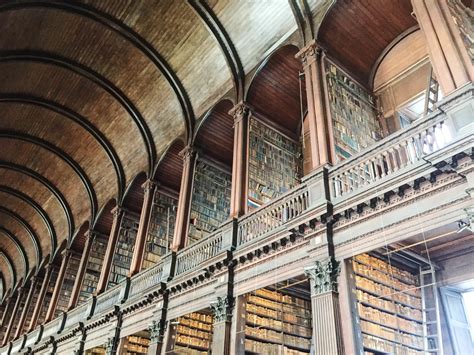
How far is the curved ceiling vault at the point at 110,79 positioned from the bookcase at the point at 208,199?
3.47 feet

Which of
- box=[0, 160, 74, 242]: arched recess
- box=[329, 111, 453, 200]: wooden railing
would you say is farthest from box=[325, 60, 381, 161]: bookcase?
box=[0, 160, 74, 242]: arched recess

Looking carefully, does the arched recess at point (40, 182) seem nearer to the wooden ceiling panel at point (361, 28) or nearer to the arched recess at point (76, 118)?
the arched recess at point (76, 118)

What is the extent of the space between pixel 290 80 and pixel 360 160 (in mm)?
4073

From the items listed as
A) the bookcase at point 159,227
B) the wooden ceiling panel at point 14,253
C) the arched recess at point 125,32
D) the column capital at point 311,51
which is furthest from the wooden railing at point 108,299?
the wooden ceiling panel at point 14,253

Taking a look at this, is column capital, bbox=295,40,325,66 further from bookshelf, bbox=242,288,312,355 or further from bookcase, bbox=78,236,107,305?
bookcase, bbox=78,236,107,305

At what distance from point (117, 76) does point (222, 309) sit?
7447 millimetres

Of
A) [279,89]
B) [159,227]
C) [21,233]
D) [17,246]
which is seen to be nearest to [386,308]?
[279,89]

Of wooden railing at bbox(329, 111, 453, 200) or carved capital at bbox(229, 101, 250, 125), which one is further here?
carved capital at bbox(229, 101, 250, 125)

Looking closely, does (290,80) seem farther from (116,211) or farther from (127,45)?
(116,211)

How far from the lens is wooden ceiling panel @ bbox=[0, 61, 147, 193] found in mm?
11523

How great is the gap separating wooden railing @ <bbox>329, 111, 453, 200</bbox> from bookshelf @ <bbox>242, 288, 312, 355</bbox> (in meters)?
2.48

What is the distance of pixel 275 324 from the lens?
6.97m

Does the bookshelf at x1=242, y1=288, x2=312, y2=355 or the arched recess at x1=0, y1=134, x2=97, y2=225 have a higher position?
the arched recess at x1=0, y1=134, x2=97, y2=225

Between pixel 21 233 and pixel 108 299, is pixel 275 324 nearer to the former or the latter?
pixel 108 299
